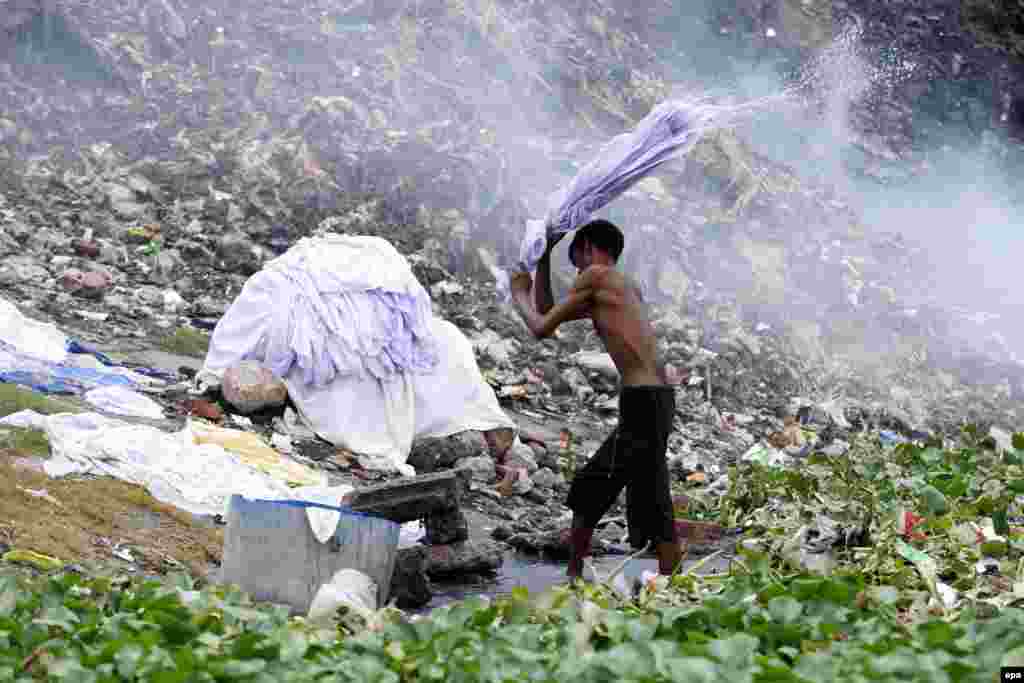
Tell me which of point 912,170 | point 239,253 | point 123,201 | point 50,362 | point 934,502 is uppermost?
point 912,170

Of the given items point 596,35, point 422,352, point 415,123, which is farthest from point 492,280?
point 596,35

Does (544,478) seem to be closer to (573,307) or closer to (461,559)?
(461,559)

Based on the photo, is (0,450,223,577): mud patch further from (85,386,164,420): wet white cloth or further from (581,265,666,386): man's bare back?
(581,265,666,386): man's bare back

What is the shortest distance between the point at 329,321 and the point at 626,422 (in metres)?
2.05

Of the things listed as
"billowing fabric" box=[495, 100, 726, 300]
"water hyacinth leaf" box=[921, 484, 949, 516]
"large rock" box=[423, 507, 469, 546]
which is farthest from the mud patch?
"water hyacinth leaf" box=[921, 484, 949, 516]

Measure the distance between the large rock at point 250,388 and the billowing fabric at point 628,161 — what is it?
1.89 metres

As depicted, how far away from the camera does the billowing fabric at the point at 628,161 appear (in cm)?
463

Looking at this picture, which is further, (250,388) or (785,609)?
(250,388)

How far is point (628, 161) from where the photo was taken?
4.64 metres

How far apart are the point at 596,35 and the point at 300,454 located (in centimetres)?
856

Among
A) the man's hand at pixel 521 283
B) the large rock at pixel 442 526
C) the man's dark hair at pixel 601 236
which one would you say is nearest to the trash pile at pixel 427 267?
the large rock at pixel 442 526

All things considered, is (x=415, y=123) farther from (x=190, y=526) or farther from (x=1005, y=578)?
(x=1005, y=578)

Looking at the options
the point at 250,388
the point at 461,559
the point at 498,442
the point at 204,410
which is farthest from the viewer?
the point at 498,442

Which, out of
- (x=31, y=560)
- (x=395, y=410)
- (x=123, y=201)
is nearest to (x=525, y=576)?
(x=395, y=410)
